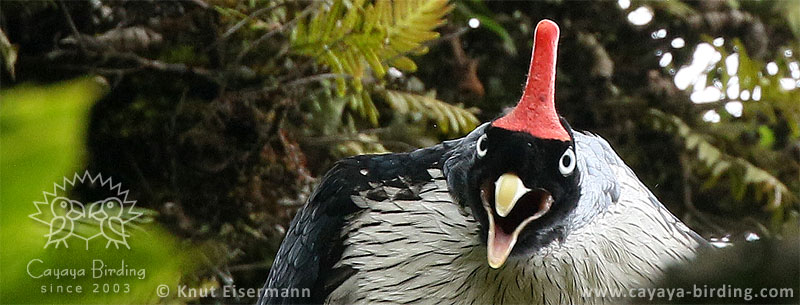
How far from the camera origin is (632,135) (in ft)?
6.79

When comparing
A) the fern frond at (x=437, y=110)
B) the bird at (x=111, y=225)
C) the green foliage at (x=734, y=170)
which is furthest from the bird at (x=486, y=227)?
the green foliage at (x=734, y=170)

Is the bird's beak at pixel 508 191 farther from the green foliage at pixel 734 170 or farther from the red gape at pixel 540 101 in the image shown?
the green foliage at pixel 734 170

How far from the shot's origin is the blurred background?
5.61 ft

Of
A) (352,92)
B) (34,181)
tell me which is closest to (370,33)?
(352,92)

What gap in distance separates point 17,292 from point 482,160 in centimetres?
57

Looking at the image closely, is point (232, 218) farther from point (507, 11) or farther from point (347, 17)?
point (507, 11)

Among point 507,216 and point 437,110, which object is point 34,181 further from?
point 437,110

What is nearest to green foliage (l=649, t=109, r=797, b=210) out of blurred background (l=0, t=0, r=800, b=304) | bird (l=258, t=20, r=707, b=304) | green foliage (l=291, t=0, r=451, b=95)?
blurred background (l=0, t=0, r=800, b=304)

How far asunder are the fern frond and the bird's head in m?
0.80

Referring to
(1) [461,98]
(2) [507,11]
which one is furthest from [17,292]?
(2) [507,11]

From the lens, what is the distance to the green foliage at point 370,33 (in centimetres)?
158

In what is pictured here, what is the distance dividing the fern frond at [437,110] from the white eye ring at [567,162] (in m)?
0.86

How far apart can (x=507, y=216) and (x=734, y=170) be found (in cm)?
136

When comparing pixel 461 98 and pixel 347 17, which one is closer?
pixel 347 17
